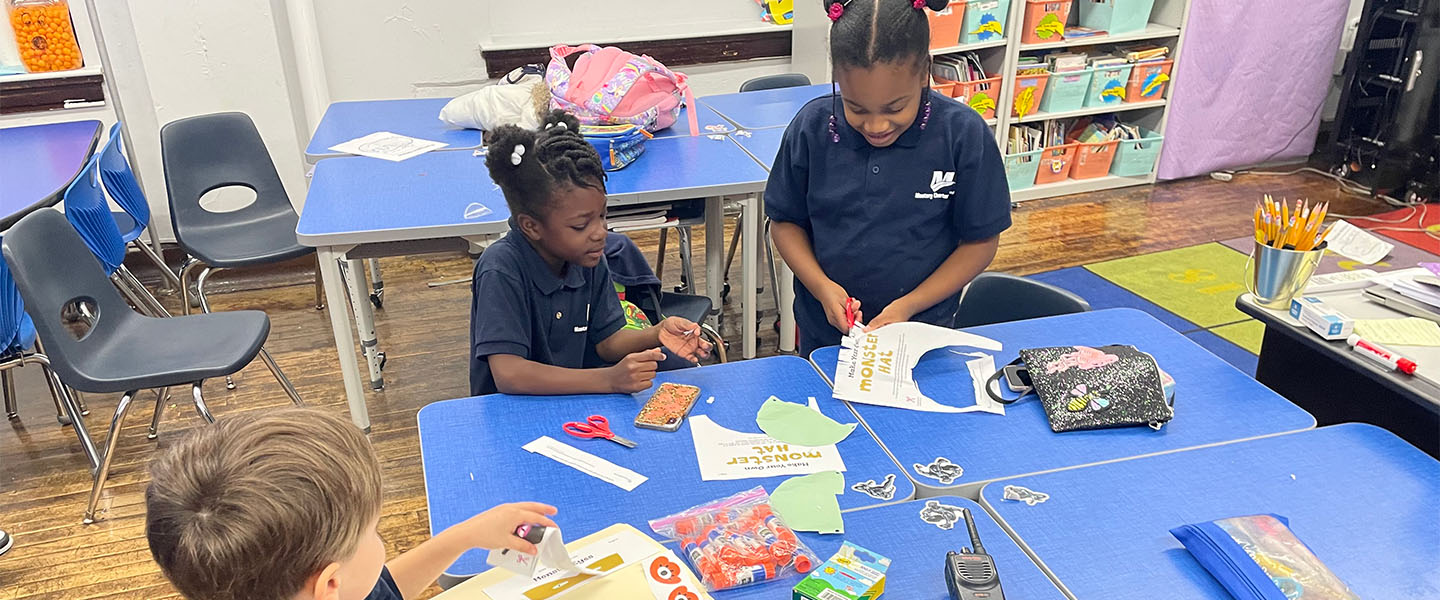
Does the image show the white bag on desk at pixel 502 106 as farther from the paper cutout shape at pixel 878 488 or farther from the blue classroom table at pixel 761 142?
the paper cutout shape at pixel 878 488

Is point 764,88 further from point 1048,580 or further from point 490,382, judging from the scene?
point 1048,580

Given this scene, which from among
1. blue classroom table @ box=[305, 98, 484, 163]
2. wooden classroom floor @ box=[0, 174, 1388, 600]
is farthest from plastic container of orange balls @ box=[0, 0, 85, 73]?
blue classroom table @ box=[305, 98, 484, 163]

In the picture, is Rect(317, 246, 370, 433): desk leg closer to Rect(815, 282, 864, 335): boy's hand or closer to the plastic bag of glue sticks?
Rect(815, 282, 864, 335): boy's hand

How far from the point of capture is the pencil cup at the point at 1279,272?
1633 millimetres

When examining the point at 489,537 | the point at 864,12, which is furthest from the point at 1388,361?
the point at 489,537

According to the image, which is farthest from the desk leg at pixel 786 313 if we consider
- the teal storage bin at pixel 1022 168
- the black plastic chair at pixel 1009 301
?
the teal storage bin at pixel 1022 168

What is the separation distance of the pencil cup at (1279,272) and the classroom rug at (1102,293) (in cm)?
159

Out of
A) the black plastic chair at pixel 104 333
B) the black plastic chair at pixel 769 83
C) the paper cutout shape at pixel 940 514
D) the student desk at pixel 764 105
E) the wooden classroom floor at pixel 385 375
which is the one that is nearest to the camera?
the paper cutout shape at pixel 940 514

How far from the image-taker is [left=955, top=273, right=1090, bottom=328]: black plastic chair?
6.29 feet

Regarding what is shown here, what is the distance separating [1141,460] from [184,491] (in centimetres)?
120

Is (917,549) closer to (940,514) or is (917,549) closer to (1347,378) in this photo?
(940,514)

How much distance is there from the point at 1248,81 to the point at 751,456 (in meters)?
4.39

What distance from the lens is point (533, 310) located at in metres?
1.68

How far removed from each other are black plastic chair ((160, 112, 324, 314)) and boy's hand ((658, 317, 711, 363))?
1768 mm
